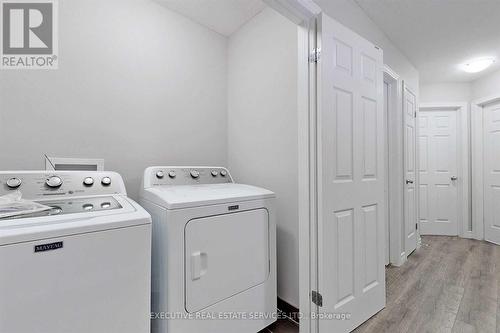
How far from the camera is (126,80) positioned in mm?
1851

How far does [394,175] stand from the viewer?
253 cm

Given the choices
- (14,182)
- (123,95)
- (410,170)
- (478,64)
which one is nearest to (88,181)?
(14,182)

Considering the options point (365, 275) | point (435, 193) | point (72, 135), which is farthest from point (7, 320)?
point (435, 193)

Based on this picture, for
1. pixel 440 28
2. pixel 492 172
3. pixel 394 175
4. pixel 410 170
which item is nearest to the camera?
pixel 440 28

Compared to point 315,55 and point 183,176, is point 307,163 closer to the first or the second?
point 315,55

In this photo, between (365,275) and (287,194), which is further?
(287,194)

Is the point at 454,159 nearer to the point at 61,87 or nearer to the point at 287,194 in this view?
the point at 287,194

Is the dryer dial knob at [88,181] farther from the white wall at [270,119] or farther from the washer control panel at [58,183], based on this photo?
the white wall at [270,119]

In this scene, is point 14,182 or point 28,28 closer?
point 14,182

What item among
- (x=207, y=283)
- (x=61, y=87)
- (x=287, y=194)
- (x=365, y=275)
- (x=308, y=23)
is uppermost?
(x=308, y=23)

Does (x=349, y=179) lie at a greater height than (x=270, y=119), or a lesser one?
lesser

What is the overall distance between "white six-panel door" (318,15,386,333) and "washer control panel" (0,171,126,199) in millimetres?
1290

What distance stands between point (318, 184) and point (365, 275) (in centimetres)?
78

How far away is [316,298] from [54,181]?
5.30ft
